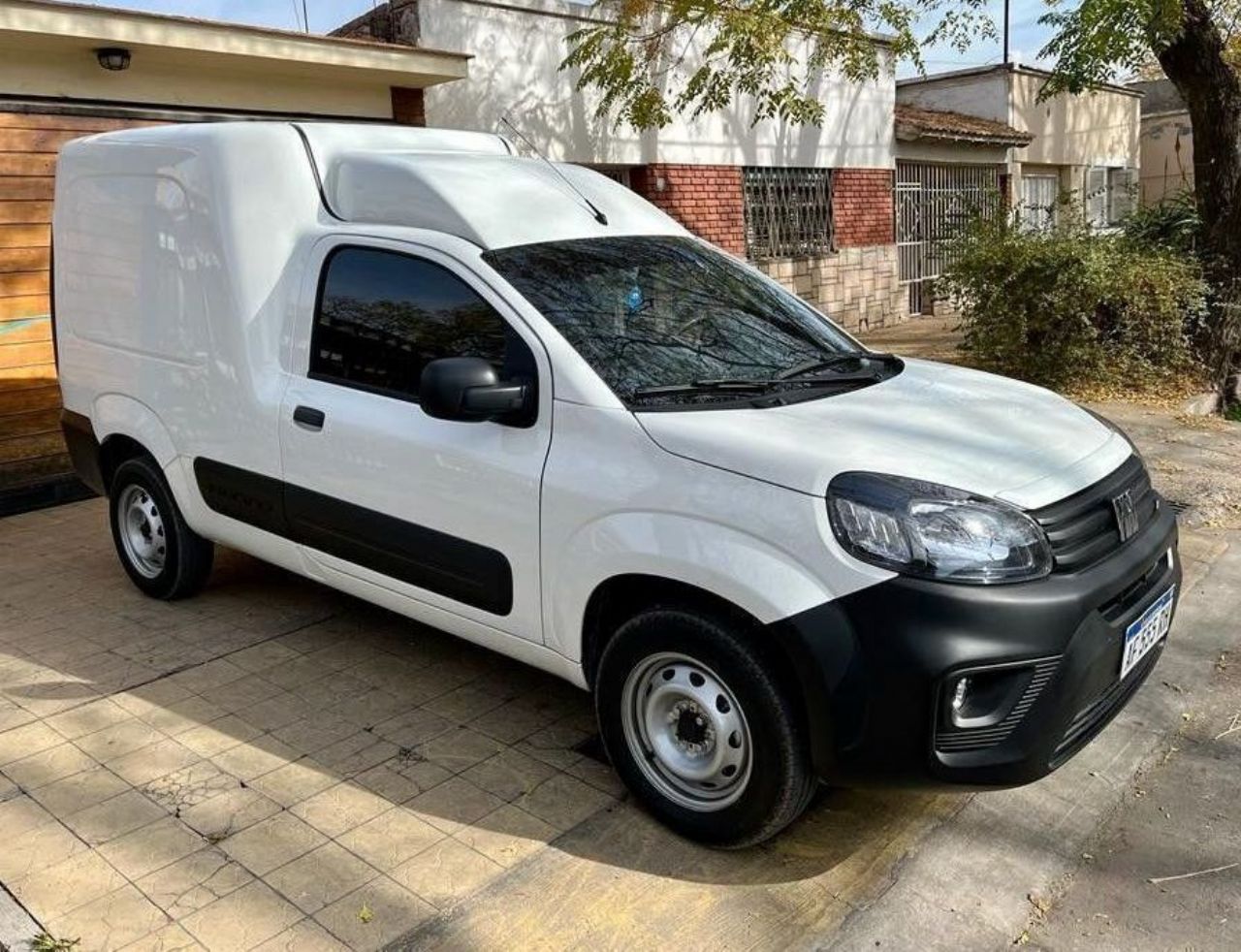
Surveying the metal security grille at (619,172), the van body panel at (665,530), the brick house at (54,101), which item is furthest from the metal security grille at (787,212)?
the van body panel at (665,530)

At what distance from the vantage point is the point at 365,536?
388 cm

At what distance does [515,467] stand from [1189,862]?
2.29 meters

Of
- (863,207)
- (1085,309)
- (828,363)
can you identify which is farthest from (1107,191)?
(828,363)

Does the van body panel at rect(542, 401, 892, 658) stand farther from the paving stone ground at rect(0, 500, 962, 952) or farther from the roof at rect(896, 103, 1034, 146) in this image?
the roof at rect(896, 103, 1034, 146)

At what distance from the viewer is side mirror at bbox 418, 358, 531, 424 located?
318 centimetres

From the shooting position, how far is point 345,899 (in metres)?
2.92

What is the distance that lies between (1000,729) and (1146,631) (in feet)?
2.31

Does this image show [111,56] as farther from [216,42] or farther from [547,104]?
[547,104]

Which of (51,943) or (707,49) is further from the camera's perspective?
(707,49)

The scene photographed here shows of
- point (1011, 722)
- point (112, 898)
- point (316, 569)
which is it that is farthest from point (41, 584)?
point (1011, 722)

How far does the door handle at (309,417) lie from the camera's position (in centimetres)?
395

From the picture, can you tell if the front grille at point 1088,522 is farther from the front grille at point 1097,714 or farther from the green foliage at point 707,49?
the green foliage at point 707,49

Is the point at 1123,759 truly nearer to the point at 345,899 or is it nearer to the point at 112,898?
the point at 345,899

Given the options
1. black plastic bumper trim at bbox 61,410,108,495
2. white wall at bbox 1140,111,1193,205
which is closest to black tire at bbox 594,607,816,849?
black plastic bumper trim at bbox 61,410,108,495
